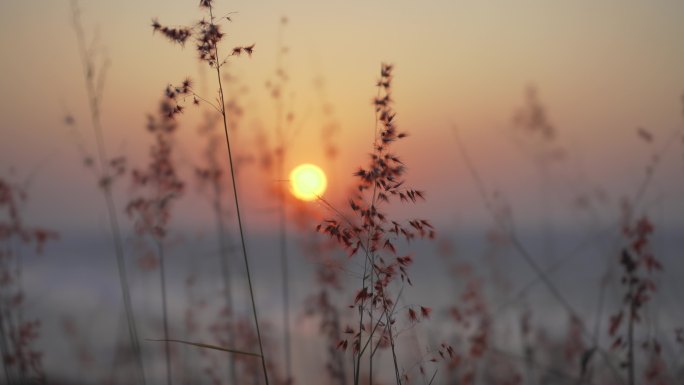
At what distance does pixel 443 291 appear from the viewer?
12344 mm

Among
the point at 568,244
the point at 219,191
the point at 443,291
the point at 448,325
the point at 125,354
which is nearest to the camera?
the point at 219,191

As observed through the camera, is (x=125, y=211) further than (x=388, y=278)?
Yes

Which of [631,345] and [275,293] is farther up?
[275,293]

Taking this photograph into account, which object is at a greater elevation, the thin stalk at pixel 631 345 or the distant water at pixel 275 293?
the distant water at pixel 275 293

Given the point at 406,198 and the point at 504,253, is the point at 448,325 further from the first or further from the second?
the point at 406,198

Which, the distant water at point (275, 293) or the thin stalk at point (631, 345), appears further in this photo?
the distant water at point (275, 293)

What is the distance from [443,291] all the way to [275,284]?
11.7 feet

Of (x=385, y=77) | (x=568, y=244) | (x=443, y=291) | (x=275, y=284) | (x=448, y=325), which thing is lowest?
(x=385, y=77)

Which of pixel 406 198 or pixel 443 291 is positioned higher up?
pixel 443 291

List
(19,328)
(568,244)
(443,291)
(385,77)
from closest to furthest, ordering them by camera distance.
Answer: (385,77) → (19,328) → (443,291) → (568,244)

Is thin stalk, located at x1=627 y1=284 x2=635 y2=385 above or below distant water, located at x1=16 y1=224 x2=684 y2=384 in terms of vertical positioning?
below

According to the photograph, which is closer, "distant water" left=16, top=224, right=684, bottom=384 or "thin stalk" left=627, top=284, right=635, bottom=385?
"thin stalk" left=627, top=284, right=635, bottom=385

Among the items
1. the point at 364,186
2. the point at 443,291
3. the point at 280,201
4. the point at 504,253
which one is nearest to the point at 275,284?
the point at 443,291

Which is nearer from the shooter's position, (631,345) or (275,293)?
(631,345)
